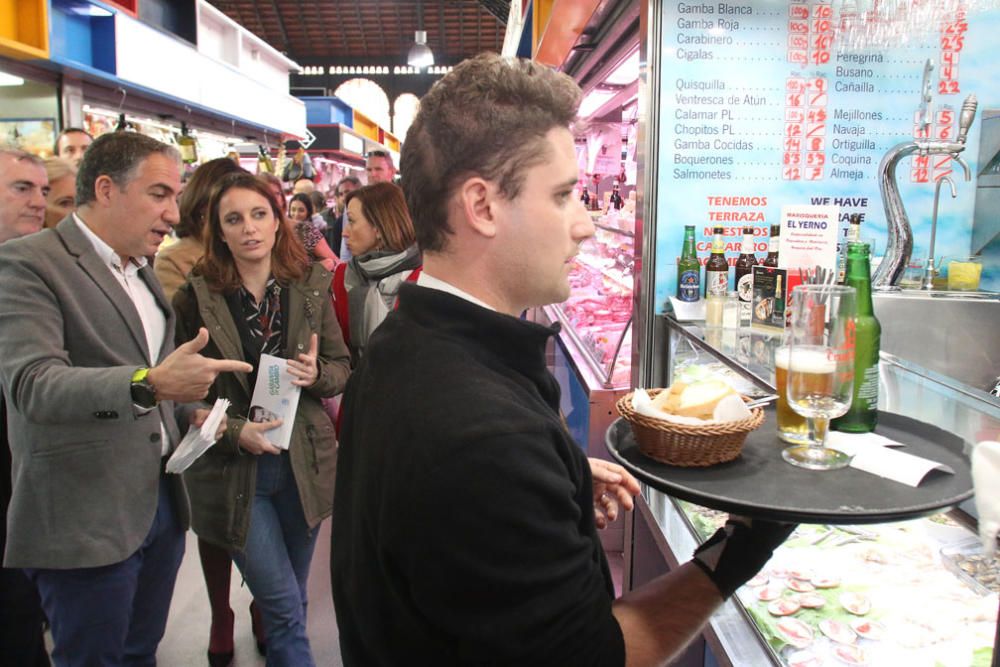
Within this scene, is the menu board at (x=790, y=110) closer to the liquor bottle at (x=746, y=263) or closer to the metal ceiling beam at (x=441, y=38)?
the liquor bottle at (x=746, y=263)

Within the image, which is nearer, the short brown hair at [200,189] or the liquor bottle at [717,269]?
the liquor bottle at [717,269]

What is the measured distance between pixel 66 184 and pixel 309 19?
803 inches

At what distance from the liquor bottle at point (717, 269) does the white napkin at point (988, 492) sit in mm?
1966

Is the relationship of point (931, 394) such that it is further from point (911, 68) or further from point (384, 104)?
point (384, 104)

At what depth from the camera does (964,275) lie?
301 centimetres

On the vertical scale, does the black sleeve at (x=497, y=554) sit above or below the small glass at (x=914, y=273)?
below

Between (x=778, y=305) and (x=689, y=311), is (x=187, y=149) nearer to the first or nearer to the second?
(x=689, y=311)

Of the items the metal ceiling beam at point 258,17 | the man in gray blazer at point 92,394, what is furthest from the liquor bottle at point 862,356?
the metal ceiling beam at point 258,17

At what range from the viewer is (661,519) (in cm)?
259

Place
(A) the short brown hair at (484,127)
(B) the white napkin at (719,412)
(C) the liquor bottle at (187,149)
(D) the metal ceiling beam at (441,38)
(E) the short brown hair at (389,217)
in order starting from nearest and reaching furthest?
(A) the short brown hair at (484,127) < (B) the white napkin at (719,412) < (E) the short brown hair at (389,217) < (C) the liquor bottle at (187,149) < (D) the metal ceiling beam at (441,38)

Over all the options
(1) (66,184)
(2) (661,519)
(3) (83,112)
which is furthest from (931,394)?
(3) (83,112)

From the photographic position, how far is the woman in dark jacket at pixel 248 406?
104 inches

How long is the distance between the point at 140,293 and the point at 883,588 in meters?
2.34

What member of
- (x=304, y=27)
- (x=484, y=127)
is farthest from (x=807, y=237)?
(x=304, y=27)
